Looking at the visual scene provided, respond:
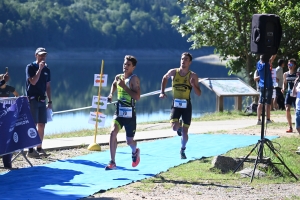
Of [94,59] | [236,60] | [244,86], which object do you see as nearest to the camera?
[244,86]

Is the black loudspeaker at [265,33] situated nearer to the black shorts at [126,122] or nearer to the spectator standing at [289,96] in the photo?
the black shorts at [126,122]

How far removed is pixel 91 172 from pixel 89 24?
351ft

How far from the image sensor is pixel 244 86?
2284 cm

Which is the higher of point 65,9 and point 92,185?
point 65,9

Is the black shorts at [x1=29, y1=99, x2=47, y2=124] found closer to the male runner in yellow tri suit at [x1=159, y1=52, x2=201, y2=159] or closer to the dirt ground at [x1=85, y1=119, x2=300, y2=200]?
the male runner in yellow tri suit at [x1=159, y1=52, x2=201, y2=159]

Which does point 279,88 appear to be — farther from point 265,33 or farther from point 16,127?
point 16,127

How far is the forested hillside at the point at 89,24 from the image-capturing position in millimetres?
96500

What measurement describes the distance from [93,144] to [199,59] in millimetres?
89244

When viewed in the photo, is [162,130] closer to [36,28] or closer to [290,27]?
[290,27]

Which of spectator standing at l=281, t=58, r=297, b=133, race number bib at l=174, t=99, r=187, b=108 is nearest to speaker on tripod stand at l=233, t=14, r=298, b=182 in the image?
race number bib at l=174, t=99, r=187, b=108

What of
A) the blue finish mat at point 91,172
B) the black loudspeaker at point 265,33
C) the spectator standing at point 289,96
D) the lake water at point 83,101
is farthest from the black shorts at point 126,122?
the spectator standing at point 289,96

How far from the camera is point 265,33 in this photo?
1056cm

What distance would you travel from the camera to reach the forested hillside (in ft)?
317

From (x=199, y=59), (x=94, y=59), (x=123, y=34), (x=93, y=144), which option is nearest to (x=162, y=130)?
(x=93, y=144)
